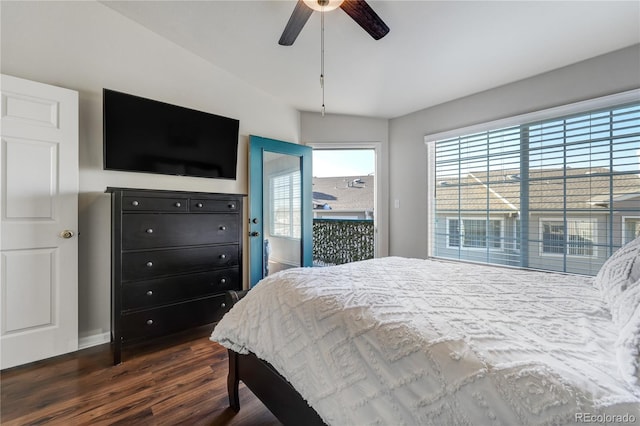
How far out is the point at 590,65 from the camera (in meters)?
2.29

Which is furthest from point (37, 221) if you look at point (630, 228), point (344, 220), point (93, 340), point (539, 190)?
point (630, 228)

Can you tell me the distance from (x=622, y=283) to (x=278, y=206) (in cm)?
295

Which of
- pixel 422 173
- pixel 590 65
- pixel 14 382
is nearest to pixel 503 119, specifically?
pixel 590 65

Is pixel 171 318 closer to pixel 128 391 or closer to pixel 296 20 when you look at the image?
pixel 128 391

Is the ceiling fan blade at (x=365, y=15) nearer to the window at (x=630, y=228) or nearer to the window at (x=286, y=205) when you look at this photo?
the window at (x=286, y=205)

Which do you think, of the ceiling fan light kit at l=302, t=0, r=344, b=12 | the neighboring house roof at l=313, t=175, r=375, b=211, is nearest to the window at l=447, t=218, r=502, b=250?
the ceiling fan light kit at l=302, t=0, r=344, b=12

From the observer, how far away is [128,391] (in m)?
1.68

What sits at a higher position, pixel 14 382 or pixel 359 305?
pixel 359 305

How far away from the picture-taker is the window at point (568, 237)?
92.4 inches

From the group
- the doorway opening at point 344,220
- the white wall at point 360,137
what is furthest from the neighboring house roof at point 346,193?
the white wall at point 360,137

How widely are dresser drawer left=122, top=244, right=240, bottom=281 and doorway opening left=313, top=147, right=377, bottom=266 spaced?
1.77 m

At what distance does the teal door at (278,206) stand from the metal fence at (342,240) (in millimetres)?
1549

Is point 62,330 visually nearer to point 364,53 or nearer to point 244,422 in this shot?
point 244,422

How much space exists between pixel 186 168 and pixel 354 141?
6.91 feet
